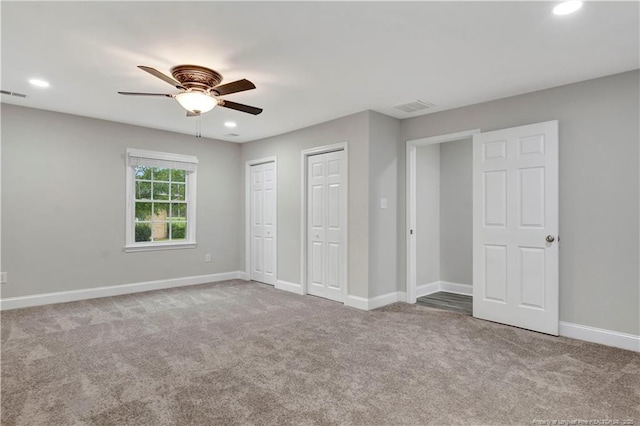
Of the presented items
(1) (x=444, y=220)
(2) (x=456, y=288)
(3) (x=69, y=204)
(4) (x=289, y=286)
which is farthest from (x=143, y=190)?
(2) (x=456, y=288)

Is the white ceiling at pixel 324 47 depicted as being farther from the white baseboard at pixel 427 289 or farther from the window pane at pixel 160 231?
the white baseboard at pixel 427 289

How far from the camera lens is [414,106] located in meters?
4.31

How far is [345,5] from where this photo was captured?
2230mm

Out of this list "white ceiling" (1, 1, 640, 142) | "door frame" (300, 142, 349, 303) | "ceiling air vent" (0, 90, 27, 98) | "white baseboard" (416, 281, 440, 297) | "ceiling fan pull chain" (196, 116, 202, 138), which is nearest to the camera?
"white ceiling" (1, 1, 640, 142)

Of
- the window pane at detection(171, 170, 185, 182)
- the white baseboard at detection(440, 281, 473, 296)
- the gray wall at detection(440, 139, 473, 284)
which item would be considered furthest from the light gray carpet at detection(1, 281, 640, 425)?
the window pane at detection(171, 170, 185, 182)

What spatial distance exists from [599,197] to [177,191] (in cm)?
561

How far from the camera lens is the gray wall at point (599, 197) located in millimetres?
3168

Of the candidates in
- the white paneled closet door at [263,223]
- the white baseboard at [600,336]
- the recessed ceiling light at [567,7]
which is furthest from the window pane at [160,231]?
the recessed ceiling light at [567,7]

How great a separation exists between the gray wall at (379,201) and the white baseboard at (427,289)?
2.13ft

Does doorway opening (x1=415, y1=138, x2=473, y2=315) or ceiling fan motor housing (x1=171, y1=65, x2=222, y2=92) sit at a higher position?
ceiling fan motor housing (x1=171, y1=65, x2=222, y2=92)

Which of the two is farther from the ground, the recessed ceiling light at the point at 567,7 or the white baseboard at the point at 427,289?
the recessed ceiling light at the point at 567,7

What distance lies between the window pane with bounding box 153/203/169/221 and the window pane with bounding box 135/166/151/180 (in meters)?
0.45

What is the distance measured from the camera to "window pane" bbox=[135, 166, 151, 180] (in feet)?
18.1

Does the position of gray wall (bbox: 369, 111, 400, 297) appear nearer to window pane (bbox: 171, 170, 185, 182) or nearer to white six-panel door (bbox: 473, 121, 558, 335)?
white six-panel door (bbox: 473, 121, 558, 335)
